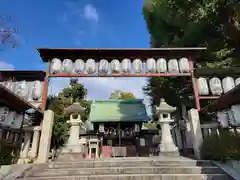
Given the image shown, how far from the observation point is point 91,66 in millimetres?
8438

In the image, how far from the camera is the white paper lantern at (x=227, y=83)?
25.9ft

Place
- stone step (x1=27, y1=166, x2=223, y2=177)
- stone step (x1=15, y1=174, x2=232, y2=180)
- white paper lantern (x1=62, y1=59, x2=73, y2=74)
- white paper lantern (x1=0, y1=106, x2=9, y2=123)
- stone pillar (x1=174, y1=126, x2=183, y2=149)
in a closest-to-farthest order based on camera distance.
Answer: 1. stone step (x1=15, y1=174, x2=232, y2=180)
2. stone step (x1=27, y1=166, x2=223, y2=177)
3. white paper lantern (x1=0, y1=106, x2=9, y2=123)
4. white paper lantern (x1=62, y1=59, x2=73, y2=74)
5. stone pillar (x1=174, y1=126, x2=183, y2=149)

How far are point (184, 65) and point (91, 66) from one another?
4.84 metres

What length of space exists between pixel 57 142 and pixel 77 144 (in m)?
6.74

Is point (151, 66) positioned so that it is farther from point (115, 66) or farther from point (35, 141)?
point (35, 141)

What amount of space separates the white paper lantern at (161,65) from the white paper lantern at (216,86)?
7.66 feet

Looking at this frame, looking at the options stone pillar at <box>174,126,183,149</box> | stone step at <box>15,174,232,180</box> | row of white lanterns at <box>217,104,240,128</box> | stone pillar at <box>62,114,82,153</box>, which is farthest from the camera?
stone pillar at <box>174,126,183,149</box>

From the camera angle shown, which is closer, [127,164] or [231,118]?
[127,164]

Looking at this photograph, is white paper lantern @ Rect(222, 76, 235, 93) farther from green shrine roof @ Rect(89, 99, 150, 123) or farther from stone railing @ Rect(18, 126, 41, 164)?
green shrine roof @ Rect(89, 99, 150, 123)

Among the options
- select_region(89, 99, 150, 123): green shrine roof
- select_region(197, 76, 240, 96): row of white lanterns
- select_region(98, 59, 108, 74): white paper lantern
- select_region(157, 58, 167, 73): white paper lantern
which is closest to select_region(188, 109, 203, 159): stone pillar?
select_region(197, 76, 240, 96): row of white lanterns

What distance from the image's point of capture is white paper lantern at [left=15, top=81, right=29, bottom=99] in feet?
25.2

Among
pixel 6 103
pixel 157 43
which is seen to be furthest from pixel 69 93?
pixel 6 103

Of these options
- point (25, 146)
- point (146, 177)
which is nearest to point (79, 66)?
point (25, 146)

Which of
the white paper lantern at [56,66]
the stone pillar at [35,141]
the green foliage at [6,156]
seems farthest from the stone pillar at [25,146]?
the white paper lantern at [56,66]
